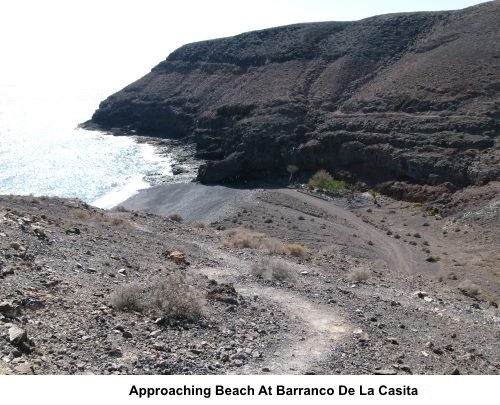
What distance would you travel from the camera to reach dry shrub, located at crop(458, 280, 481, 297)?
19188 millimetres

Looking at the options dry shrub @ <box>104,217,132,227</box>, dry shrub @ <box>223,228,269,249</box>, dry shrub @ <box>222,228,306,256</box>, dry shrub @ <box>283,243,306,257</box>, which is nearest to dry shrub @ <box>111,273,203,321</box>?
dry shrub @ <box>222,228,306,256</box>

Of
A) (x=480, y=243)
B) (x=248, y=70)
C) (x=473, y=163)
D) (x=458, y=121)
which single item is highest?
(x=248, y=70)

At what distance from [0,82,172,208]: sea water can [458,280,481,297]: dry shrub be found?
102 ft

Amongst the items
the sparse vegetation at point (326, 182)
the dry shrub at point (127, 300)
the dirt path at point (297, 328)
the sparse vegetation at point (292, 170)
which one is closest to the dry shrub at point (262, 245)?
the dirt path at point (297, 328)

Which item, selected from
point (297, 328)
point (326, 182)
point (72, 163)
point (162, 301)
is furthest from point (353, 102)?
point (162, 301)

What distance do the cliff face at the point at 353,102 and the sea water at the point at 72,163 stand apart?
21.4ft

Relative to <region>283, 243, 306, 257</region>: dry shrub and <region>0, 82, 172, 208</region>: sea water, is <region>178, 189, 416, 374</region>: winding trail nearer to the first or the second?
<region>283, 243, 306, 257</region>: dry shrub

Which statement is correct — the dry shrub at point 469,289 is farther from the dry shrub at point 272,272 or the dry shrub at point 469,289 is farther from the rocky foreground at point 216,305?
the dry shrub at point 272,272

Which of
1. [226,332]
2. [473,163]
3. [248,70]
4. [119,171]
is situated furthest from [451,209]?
[248,70]

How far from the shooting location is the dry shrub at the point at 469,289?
755 inches

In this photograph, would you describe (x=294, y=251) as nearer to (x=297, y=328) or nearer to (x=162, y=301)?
(x=297, y=328)

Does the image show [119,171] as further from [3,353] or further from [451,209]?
[3,353]

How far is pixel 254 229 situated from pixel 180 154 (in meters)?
35.8

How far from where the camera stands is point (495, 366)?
1039 cm
